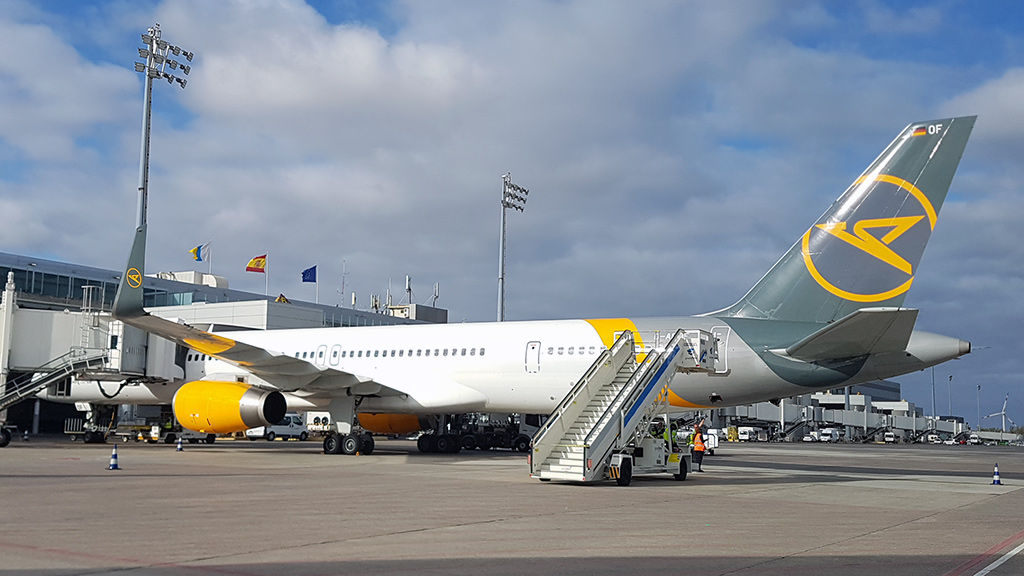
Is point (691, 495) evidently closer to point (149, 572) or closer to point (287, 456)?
point (149, 572)

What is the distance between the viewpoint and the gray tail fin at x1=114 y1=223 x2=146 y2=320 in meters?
Answer: 20.9

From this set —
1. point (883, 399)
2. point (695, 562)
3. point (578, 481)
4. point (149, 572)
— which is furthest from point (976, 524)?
point (883, 399)

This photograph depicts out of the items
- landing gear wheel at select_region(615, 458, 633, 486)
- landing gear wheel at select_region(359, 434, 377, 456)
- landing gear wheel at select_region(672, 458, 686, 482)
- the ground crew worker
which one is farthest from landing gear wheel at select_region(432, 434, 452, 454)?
landing gear wheel at select_region(615, 458, 633, 486)

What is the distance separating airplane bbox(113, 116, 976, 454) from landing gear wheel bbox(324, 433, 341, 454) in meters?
0.05

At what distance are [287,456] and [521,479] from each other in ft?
32.2

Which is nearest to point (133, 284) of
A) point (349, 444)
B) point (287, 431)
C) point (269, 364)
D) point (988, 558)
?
point (269, 364)

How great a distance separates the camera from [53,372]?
29016 millimetres

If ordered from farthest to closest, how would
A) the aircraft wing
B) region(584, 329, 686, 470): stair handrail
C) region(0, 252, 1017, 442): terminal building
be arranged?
region(0, 252, 1017, 442): terminal building → the aircraft wing → region(584, 329, 686, 470): stair handrail

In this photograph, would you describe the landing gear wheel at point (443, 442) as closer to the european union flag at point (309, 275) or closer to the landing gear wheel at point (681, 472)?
the landing gear wheel at point (681, 472)

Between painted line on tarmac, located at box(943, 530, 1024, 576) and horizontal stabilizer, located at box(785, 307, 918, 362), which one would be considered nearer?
painted line on tarmac, located at box(943, 530, 1024, 576)

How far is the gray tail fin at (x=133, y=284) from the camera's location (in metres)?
20.9

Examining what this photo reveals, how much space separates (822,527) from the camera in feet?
34.4

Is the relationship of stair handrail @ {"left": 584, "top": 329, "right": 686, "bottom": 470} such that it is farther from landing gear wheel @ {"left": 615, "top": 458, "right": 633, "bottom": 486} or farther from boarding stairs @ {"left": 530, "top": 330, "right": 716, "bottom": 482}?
landing gear wheel @ {"left": 615, "top": 458, "right": 633, "bottom": 486}

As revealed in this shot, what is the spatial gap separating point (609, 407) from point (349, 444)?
10665 millimetres
